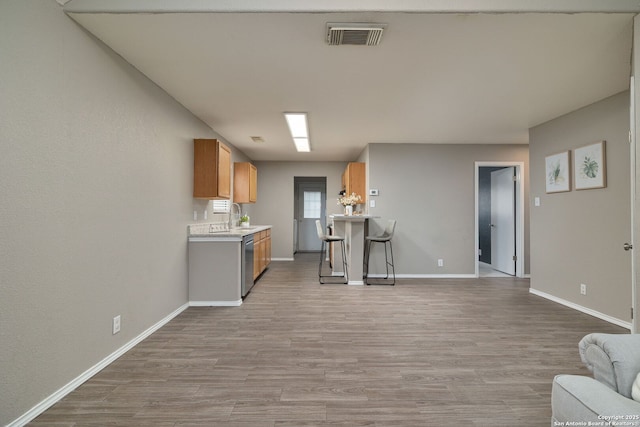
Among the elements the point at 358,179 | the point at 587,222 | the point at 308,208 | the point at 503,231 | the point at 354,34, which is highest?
the point at 354,34

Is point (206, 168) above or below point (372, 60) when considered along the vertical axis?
below

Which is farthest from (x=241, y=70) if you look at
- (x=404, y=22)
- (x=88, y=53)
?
(x=404, y=22)

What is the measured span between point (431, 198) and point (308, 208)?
5077mm

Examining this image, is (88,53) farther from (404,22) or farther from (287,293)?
(287,293)

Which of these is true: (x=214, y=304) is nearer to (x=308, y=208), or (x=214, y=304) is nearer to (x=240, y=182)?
(x=240, y=182)

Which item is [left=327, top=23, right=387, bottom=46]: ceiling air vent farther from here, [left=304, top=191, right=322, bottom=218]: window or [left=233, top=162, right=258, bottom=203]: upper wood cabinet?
[left=304, top=191, right=322, bottom=218]: window

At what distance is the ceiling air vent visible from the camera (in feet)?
7.11

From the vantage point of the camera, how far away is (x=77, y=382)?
7.07ft

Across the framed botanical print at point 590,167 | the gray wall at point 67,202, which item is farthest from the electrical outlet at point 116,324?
the framed botanical print at point 590,167

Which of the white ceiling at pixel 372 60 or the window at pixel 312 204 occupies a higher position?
the white ceiling at pixel 372 60

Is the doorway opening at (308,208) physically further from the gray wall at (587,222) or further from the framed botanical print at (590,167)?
the framed botanical print at (590,167)

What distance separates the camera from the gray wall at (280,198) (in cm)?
812

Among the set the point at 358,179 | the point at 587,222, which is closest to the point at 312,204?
the point at 358,179

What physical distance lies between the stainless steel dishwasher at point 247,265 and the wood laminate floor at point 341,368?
1.33 feet
